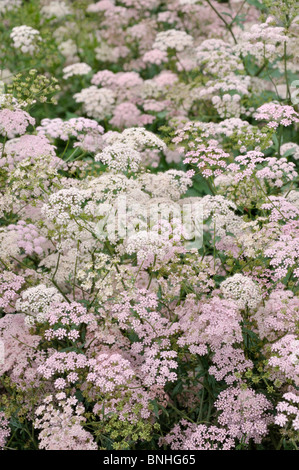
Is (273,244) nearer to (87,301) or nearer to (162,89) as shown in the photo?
(87,301)

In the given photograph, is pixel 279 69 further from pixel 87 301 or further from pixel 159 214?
pixel 87 301

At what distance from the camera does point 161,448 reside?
3.80m

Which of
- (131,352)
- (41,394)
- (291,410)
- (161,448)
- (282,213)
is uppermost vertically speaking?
(282,213)

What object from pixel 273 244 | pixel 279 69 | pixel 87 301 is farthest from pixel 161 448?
pixel 279 69

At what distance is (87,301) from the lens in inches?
153

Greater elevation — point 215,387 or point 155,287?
point 155,287

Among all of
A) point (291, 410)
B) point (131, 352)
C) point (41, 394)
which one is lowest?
point (41, 394)

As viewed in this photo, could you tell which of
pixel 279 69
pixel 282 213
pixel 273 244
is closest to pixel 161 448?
pixel 273 244

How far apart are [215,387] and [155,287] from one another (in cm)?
91

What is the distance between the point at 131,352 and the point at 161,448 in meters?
0.79
